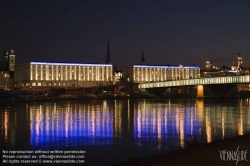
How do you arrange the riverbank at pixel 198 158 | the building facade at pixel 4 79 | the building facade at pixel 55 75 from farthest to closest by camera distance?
the building facade at pixel 4 79 → the building facade at pixel 55 75 → the riverbank at pixel 198 158

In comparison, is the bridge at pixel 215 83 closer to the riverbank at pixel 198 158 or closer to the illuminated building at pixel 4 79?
the riverbank at pixel 198 158

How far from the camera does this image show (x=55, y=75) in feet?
620

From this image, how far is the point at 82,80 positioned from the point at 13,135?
545 feet

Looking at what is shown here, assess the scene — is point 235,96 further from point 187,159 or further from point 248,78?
point 187,159

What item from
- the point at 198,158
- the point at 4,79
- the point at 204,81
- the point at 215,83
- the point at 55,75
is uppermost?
the point at 55,75

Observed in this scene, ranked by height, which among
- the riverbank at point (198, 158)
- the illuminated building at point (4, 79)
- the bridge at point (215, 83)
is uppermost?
the illuminated building at point (4, 79)

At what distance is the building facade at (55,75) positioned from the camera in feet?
607

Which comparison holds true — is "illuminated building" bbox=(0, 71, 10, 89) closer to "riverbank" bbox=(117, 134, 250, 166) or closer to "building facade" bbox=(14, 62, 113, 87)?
"building facade" bbox=(14, 62, 113, 87)

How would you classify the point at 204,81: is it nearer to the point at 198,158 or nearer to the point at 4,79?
the point at 198,158

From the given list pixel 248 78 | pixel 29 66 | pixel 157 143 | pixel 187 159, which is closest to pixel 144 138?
pixel 157 143

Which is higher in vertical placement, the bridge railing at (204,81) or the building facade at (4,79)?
the building facade at (4,79)

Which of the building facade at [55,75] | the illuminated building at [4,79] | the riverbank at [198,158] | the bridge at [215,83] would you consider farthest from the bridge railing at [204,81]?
the riverbank at [198,158]

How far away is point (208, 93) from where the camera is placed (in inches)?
4665

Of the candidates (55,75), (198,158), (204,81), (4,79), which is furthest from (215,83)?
(4,79)
